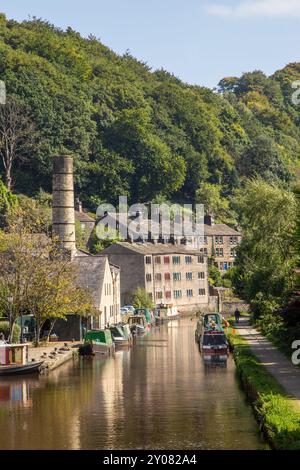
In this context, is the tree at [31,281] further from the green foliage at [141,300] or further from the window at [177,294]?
the window at [177,294]

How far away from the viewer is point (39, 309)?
7244 cm

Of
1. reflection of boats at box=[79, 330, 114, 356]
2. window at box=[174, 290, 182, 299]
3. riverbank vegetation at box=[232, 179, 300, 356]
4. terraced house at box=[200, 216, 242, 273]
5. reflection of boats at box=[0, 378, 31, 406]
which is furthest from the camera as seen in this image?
terraced house at box=[200, 216, 242, 273]

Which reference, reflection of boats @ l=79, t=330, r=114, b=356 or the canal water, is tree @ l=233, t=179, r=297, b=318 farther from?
reflection of boats @ l=79, t=330, r=114, b=356

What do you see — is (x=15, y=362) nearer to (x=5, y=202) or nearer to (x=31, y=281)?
(x=31, y=281)

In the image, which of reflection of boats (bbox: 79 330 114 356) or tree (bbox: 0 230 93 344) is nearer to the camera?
tree (bbox: 0 230 93 344)

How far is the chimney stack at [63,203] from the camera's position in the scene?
96.9 m

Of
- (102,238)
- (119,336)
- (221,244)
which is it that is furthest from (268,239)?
(221,244)

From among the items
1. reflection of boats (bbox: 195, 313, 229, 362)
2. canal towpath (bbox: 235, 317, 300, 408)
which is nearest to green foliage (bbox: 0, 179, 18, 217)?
canal towpath (bbox: 235, 317, 300, 408)

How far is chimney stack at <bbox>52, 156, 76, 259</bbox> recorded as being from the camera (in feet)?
318

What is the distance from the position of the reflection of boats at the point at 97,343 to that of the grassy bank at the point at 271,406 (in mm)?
18519

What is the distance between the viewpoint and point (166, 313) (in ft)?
431

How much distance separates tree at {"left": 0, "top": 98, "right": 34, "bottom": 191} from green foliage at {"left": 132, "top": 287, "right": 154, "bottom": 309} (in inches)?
1785

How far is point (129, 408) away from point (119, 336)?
37603 millimetres

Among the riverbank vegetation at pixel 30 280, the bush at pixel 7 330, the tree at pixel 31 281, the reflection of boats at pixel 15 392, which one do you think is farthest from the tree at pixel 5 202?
the reflection of boats at pixel 15 392
